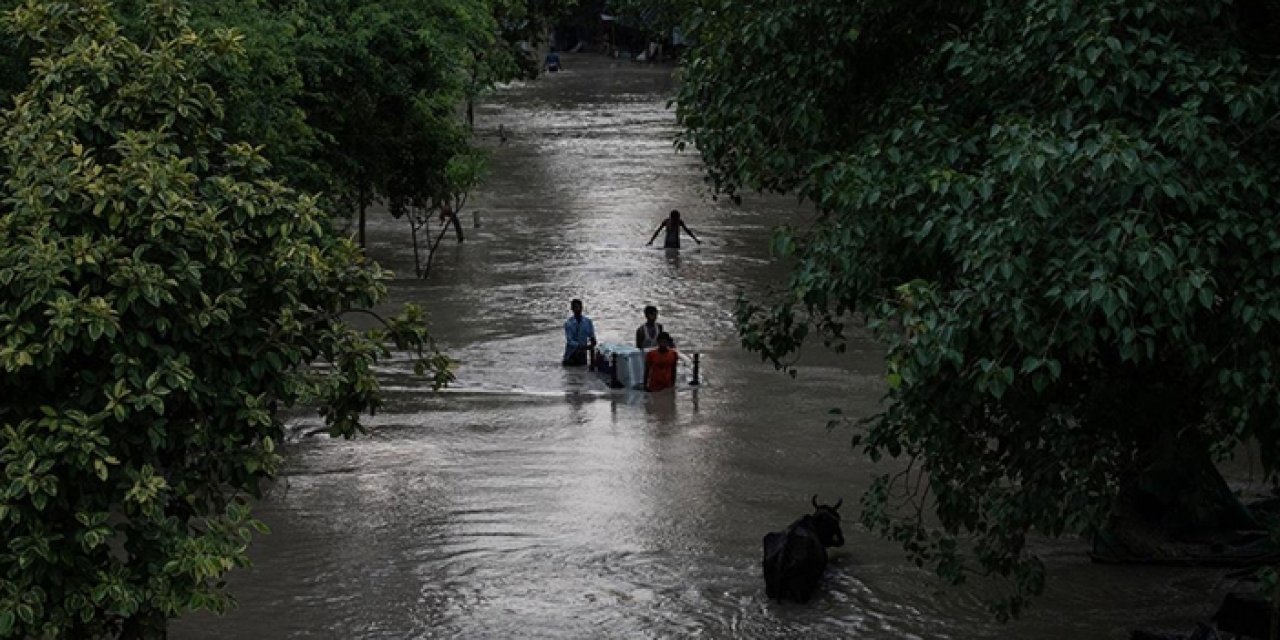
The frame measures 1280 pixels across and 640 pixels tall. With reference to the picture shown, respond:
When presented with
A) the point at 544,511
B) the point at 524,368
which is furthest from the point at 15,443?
the point at 524,368

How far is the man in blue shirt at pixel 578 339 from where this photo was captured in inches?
860

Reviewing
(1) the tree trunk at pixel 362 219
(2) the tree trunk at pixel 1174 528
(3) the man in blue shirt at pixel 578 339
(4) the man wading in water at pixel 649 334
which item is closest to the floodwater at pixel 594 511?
(2) the tree trunk at pixel 1174 528

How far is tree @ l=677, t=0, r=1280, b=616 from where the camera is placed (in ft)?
26.6

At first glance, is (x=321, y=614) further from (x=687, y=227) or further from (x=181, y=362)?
(x=687, y=227)

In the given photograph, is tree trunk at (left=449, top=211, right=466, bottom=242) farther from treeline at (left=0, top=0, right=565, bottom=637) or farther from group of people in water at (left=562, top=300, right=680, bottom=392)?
treeline at (left=0, top=0, right=565, bottom=637)

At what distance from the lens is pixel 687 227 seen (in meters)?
34.4

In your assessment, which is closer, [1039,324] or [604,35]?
[1039,324]

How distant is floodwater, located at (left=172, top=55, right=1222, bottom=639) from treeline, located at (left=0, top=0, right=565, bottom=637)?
4633 millimetres

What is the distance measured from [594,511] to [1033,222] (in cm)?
841

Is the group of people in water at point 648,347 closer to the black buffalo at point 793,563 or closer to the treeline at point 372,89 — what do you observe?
the treeline at point 372,89

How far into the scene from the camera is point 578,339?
22.0 metres

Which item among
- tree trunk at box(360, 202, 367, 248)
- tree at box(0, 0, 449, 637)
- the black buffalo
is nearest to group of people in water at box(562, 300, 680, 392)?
tree trunk at box(360, 202, 367, 248)

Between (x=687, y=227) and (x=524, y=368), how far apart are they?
12.7 metres

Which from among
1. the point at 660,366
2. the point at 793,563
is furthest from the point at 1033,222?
the point at 660,366
